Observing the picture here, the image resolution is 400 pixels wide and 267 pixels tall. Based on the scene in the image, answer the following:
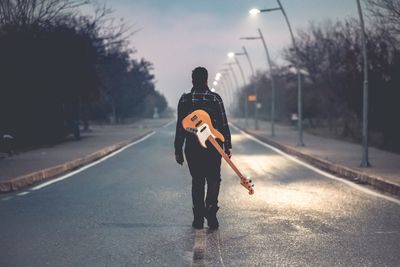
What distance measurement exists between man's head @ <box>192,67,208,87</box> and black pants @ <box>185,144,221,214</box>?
0.77 meters

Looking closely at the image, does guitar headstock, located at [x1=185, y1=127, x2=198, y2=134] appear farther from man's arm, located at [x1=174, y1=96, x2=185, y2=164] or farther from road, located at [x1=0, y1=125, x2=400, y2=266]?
road, located at [x1=0, y1=125, x2=400, y2=266]

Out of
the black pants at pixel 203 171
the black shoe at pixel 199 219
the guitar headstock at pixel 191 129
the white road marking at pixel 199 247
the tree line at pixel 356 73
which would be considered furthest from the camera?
the tree line at pixel 356 73

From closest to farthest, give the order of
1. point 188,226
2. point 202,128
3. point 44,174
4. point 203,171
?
point 202,128, point 203,171, point 188,226, point 44,174

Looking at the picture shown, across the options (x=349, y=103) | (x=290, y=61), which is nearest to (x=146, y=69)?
(x=290, y=61)

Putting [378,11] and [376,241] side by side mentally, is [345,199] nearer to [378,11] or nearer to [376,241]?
[376,241]

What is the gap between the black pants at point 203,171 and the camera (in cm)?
701

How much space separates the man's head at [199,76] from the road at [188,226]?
1806 mm

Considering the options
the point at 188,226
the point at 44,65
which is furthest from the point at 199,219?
the point at 44,65

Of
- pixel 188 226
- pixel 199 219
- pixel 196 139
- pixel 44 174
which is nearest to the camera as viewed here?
pixel 196 139

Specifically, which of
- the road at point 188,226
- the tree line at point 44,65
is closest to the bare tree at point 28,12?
the tree line at point 44,65

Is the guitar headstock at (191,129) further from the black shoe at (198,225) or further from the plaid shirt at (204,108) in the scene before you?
the black shoe at (198,225)

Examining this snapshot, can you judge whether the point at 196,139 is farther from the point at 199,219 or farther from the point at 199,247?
the point at 199,247

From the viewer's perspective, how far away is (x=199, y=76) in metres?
7.09

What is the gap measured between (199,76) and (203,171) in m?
1.15
